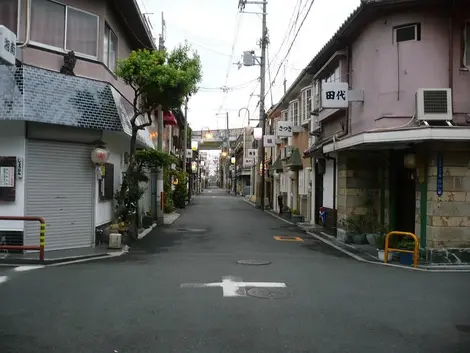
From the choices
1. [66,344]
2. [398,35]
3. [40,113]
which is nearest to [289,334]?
[66,344]

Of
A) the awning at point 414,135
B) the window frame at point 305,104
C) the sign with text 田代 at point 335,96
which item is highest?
the window frame at point 305,104

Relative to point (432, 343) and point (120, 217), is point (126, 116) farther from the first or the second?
point (432, 343)

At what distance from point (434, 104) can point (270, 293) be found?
6889 mm

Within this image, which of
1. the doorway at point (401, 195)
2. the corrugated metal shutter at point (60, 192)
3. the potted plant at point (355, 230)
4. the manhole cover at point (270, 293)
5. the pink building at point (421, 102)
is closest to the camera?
the manhole cover at point (270, 293)

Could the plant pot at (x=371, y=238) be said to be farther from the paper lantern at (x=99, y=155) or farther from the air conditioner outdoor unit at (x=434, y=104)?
the paper lantern at (x=99, y=155)

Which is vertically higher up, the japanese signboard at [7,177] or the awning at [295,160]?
the awning at [295,160]

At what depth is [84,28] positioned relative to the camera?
13.7m

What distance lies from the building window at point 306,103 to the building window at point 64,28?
475 inches

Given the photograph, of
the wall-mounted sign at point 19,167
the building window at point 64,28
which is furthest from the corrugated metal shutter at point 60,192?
the building window at point 64,28

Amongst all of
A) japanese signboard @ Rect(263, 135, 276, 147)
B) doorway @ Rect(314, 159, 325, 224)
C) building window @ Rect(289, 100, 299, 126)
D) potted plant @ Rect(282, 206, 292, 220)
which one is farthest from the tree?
japanese signboard @ Rect(263, 135, 276, 147)

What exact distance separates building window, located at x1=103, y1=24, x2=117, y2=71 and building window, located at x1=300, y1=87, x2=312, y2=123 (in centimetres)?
1035

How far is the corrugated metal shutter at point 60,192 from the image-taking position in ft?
41.6

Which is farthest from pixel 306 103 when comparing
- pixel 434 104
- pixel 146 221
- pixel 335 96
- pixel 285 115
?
pixel 434 104

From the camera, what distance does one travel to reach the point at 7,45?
1062 centimetres
